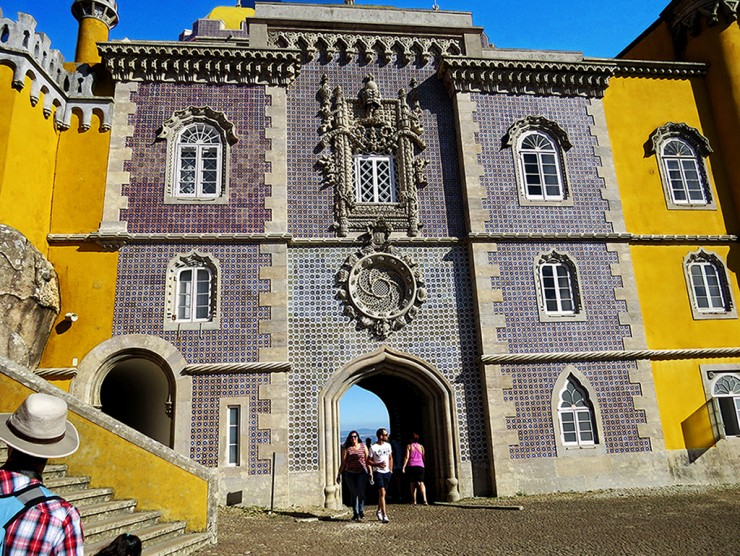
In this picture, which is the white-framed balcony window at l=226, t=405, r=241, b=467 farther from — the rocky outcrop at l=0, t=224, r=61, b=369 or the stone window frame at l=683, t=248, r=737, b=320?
the stone window frame at l=683, t=248, r=737, b=320

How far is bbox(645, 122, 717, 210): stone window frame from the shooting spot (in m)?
13.9

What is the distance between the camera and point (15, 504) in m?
2.60

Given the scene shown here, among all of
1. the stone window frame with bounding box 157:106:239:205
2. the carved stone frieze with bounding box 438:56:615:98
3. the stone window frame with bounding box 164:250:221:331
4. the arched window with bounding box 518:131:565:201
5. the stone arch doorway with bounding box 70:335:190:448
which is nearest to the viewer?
the stone arch doorway with bounding box 70:335:190:448

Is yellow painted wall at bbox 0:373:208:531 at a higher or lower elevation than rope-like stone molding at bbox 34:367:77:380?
lower

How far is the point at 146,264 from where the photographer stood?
1173 centimetres

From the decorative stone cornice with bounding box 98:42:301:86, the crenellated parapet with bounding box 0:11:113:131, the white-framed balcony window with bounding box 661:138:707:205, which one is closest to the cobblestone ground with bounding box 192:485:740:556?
the white-framed balcony window with bounding box 661:138:707:205

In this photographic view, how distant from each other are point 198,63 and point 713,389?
1312 centimetres

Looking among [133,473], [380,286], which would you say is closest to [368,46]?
[380,286]

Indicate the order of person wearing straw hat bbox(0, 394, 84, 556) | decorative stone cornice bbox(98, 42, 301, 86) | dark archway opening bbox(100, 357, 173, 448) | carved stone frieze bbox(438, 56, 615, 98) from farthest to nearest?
carved stone frieze bbox(438, 56, 615, 98)
decorative stone cornice bbox(98, 42, 301, 86)
dark archway opening bbox(100, 357, 173, 448)
person wearing straw hat bbox(0, 394, 84, 556)

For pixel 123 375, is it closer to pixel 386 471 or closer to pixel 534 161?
pixel 386 471

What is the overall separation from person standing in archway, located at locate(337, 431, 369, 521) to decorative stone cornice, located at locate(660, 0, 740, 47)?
13.8 m

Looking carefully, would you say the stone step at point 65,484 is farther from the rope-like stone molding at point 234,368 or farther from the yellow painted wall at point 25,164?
the yellow painted wall at point 25,164

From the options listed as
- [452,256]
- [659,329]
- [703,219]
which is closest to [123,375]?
[452,256]

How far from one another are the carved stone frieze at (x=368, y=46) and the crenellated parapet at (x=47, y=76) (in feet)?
13.4
